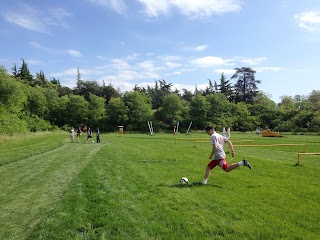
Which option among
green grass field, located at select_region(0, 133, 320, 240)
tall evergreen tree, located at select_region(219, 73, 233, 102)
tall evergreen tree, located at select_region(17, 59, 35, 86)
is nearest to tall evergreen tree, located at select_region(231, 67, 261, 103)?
tall evergreen tree, located at select_region(219, 73, 233, 102)

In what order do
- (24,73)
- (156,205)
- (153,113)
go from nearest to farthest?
1. (156,205)
2. (153,113)
3. (24,73)

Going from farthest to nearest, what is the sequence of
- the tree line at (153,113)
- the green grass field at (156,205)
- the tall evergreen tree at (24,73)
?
1. the tall evergreen tree at (24,73)
2. the tree line at (153,113)
3. the green grass field at (156,205)

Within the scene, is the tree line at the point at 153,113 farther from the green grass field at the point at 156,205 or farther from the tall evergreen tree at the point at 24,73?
the green grass field at the point at 156,205

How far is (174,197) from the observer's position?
7.71 meters

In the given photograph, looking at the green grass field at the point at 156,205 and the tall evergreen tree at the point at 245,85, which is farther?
the tall evergreen tree at the point at 245,85

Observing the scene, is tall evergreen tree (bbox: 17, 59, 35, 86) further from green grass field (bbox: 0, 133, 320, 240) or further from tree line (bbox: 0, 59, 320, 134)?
green grass field (bbox: 0, 133, 320, 240)

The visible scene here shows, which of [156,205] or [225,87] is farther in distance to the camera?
[225,87]

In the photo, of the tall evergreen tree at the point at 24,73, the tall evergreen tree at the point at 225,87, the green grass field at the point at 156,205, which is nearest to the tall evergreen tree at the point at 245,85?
the tall evergreen tree at the point at 225,87

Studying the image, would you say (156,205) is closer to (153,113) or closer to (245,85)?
(153,113)

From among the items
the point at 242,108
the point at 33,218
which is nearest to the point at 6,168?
the point at 33,218

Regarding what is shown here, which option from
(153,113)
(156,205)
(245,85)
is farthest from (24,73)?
(156,205)

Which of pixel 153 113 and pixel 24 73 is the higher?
pixel 24 73

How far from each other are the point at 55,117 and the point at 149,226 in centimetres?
7667

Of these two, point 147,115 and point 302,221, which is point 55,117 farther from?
point 302,221
